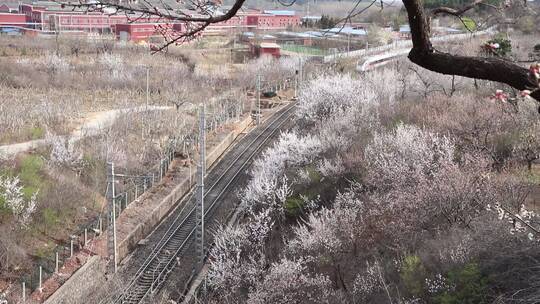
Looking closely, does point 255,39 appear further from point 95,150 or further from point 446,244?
point 446,244

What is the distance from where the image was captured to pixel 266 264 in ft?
42.3

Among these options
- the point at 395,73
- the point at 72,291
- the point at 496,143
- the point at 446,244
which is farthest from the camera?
the point at 395,73

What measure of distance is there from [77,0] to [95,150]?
61.8 ft

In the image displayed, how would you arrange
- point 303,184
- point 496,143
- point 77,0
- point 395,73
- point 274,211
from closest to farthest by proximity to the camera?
point 77,0
point 496,143
point 274,211
point 303,184
point 395,73

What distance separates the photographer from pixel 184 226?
1694 cm

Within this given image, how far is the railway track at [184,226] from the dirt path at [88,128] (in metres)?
5.07

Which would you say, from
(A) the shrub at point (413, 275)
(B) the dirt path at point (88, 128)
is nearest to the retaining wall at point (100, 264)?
(B) the dirt path at point (88, 128)

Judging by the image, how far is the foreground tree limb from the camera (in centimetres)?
261

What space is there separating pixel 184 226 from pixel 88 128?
28.8 feet

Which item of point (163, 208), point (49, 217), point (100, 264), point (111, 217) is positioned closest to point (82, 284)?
point (100, 264)

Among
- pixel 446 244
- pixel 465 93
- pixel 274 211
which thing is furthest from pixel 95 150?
pixel 446 244

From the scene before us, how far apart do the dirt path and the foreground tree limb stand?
17.6 meters

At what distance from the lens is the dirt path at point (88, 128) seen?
20.1 metres

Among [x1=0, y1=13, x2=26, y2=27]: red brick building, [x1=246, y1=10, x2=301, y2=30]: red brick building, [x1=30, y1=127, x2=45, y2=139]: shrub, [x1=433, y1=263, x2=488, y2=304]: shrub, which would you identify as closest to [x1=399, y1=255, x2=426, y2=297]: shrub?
[x1=433, y1=263, x2=488, y2=304]: shrub
